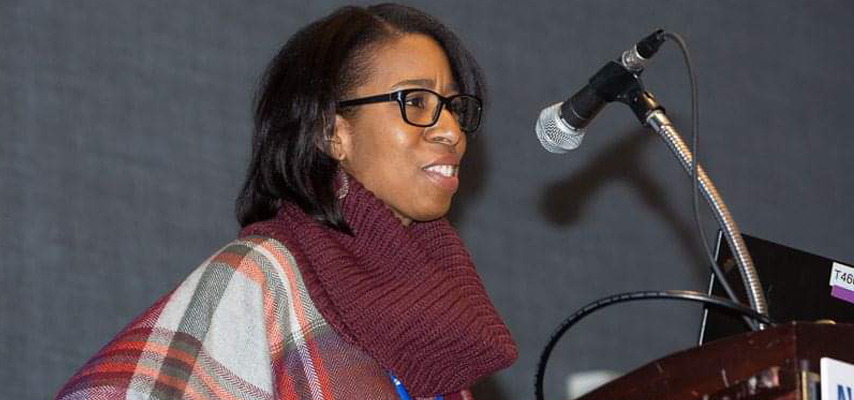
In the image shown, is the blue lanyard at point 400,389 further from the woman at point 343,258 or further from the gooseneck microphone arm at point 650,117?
the gooseneck microphone arm at point 650,117

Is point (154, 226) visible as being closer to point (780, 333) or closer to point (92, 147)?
point (92, 147)

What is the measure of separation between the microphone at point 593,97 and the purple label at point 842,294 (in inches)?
16.4

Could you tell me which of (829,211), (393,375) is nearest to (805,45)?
(829,211)

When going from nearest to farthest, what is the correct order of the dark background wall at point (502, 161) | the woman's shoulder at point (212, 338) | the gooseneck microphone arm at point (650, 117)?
the gooseneck microphone arm at point (650, 117)
the woman's shoulder at point (212, 338)
the dark background wall at point (502, 161)

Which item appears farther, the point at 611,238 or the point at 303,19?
the point at 611,238

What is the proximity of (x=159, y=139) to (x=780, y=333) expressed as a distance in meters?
1.66

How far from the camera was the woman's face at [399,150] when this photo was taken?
5.86ft

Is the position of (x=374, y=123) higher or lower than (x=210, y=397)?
higher

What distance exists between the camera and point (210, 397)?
4.84 ft

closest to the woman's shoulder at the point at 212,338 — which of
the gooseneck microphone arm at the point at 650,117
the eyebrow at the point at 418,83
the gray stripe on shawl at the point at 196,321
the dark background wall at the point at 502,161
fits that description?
the gray stripe on shawl at the point at 196,321

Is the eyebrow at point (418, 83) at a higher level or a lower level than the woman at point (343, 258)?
higher

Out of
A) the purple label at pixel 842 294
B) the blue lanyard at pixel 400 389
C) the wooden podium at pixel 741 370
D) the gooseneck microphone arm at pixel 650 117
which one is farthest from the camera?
the blue lanyard at pixel 400 389

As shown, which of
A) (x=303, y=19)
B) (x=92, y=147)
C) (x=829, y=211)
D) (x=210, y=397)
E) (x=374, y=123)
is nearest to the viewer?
(x=210, y=397)

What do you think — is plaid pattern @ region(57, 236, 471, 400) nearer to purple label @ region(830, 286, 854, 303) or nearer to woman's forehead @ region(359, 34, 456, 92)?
woman's forehead @ region(359, 34, 456, 92)
